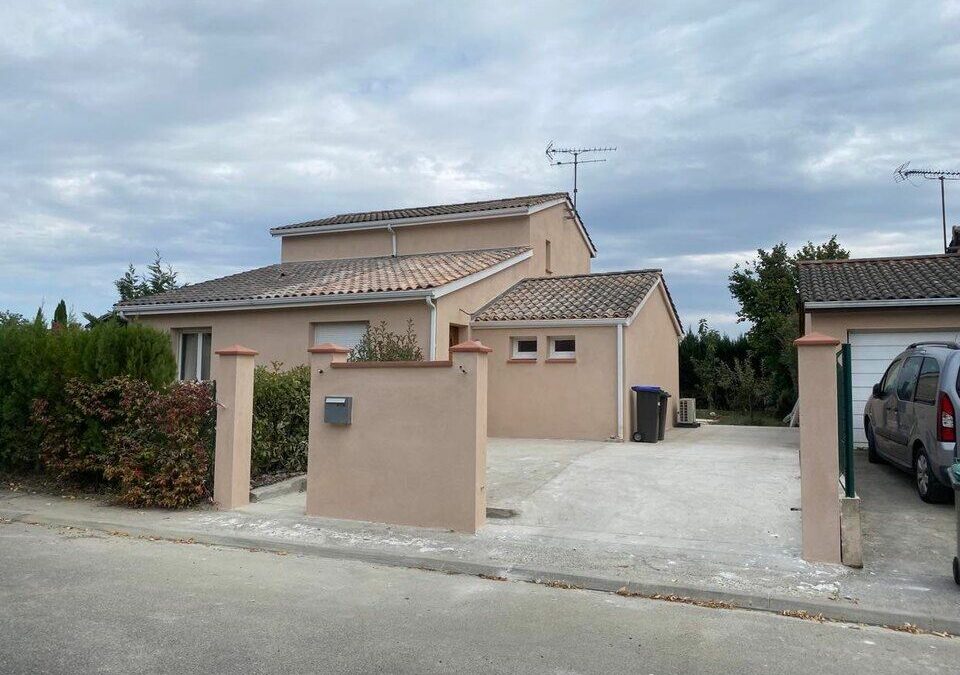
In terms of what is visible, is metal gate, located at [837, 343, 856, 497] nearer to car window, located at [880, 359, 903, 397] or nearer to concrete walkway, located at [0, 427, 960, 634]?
concrete walkway, located at [0, 427, 960, 634]

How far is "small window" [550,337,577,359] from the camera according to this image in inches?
627

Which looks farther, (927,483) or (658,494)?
(658,494)

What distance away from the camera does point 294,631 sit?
4965 mm

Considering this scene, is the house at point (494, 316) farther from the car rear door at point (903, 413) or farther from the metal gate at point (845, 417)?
the metal gate at point (845, 417)

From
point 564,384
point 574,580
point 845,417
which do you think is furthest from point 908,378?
point 564,384

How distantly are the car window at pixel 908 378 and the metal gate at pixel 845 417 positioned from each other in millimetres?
2880

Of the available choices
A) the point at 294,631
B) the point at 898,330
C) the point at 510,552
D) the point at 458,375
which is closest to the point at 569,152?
the point at 898,330

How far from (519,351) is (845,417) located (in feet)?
32.7

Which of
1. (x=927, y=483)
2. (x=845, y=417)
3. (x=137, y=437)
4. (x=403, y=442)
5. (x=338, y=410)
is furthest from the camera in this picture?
(x=137, y=437)

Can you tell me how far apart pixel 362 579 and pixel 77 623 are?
2.27 m

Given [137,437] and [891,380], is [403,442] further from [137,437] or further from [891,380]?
[891,380]

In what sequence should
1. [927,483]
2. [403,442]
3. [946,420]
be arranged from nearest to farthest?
[946,420], [403,442], [927,483]

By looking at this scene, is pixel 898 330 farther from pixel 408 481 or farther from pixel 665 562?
pixel 408 481

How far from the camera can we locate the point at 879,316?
13.5 meters
